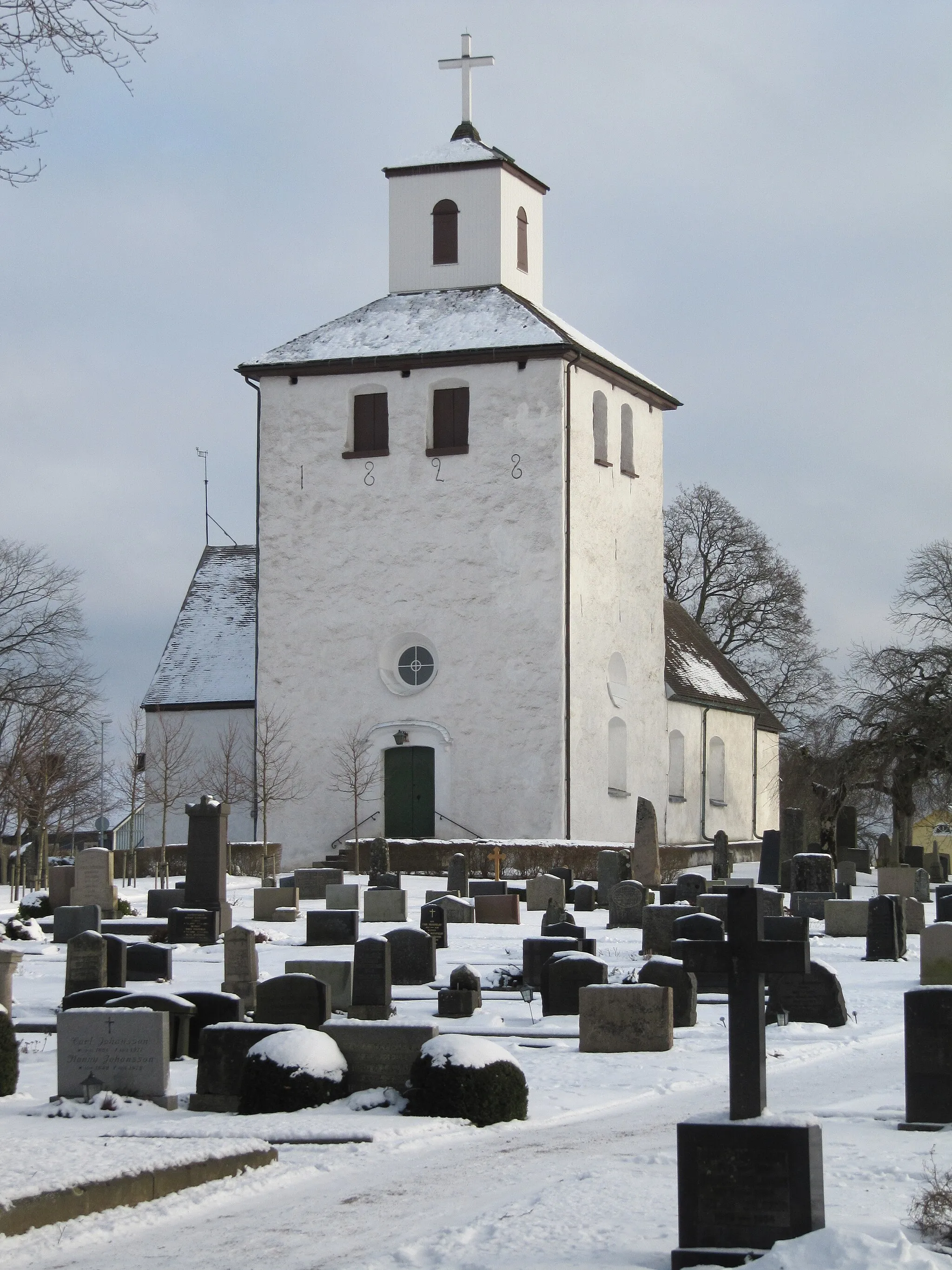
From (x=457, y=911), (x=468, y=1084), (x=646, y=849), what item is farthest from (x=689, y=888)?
(x=468, y=1084)

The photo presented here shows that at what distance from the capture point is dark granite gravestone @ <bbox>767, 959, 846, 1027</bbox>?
15.3m

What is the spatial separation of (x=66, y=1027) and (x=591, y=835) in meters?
26.7

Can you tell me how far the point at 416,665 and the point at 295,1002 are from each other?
25.3 meters

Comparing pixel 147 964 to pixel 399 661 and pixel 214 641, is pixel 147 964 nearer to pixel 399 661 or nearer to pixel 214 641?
pixel 399 661

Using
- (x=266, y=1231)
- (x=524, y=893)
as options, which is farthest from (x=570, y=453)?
(x=266, y=1231)

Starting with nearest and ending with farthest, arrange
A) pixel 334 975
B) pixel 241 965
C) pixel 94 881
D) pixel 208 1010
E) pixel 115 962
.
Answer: pixel 208 1010
pixel 334 975
pixel 115 962
pixel 241 965
pixel 94 881

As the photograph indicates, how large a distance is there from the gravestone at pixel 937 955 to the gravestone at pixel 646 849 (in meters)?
13.7

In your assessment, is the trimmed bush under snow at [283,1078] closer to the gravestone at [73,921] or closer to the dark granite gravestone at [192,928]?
the gravestone at [73,921]

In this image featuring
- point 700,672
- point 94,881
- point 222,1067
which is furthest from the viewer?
point 700,672

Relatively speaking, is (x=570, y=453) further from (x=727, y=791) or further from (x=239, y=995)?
(x=239, y=995)

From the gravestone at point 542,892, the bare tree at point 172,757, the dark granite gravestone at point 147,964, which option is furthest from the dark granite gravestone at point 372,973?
the bare tree at point 172,757

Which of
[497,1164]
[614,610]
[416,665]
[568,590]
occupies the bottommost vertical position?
[497,1164]

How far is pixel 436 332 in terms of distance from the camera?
3888 centimetres

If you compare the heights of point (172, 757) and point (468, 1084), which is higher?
point (172, 757)
